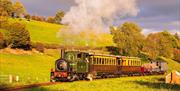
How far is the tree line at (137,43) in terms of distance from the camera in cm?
9694

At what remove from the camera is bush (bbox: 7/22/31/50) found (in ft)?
253

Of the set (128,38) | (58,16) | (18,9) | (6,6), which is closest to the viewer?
(128,38)

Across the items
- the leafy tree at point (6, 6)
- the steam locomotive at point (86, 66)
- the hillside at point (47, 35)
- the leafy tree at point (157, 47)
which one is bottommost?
the steam locomotive at point (86, 66)

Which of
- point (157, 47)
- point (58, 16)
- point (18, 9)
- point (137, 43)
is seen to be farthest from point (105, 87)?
point (58, 16)

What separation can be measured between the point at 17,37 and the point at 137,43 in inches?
1365

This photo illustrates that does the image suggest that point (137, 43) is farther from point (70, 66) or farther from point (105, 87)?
point (105, 87)

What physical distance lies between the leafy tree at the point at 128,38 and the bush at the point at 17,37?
27.0 m

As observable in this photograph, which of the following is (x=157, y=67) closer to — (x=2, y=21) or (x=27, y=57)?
(x=27, y=57)

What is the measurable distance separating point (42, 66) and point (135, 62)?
18034 millimetres

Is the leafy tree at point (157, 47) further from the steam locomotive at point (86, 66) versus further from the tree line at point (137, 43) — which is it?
the steam locomotive at point (86, 66)

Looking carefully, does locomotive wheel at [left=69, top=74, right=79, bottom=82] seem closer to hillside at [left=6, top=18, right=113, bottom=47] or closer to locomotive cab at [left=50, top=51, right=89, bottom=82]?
locomotive cab at [left=50, top=51, right=89, bottom=82]

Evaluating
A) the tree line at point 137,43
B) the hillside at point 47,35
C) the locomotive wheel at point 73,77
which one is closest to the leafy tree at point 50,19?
the hillside at point 47,35

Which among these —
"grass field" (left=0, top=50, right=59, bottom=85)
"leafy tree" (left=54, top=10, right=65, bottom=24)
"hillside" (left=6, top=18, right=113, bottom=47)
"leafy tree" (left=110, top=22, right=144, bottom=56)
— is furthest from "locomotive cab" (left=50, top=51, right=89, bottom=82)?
"leafy tree" (left=54, top=10, right=65, bottom=24)

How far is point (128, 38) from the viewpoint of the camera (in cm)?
9694
